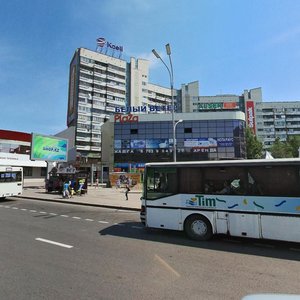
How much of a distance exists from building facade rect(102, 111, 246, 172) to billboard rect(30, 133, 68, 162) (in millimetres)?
28485

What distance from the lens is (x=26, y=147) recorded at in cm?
6850

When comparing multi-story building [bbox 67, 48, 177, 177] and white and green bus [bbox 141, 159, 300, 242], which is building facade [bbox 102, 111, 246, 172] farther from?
white and green bus [bbox 141, 159, 300, 242]

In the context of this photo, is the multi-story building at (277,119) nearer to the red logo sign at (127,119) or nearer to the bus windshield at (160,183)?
the red logo sign at (127,119)

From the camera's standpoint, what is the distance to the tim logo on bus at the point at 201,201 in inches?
365

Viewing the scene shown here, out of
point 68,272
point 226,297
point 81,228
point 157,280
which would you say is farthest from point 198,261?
point 81,228

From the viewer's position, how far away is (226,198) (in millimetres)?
9078

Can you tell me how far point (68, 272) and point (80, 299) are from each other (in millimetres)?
1401

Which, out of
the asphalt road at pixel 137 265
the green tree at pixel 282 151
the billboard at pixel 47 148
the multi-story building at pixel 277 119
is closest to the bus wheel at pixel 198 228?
the asphalt road at pixel 137 265

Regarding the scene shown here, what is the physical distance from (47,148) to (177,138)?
38.0 m

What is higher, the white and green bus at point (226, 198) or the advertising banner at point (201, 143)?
the advertising banner at point (201, 143)

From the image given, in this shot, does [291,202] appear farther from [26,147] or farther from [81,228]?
[26,147]

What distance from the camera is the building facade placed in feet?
229

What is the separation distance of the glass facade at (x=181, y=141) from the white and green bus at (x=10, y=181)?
4764 cm

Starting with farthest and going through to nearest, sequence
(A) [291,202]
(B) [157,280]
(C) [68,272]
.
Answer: (A) [291,202] < (C) [68,272] < (B) [157,280]
